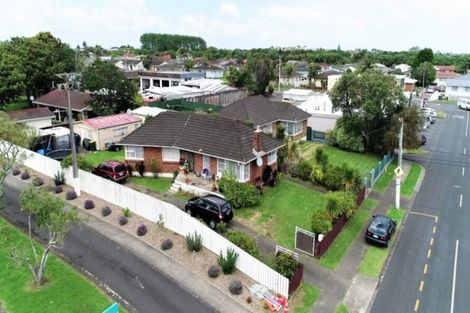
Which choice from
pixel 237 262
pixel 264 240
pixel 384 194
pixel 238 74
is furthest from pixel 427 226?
pixel 238 74

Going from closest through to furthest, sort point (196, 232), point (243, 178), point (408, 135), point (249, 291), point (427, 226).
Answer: point (249, 291)
point (196, 232)
point (427, 226)
point (243, 178)
point (408, 135)

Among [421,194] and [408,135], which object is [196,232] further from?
Answer: [408,135]

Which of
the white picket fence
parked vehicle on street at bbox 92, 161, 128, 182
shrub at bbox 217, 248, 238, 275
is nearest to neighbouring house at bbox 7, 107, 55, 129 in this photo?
the white picket fence

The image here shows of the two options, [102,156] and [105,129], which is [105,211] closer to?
[102,156]

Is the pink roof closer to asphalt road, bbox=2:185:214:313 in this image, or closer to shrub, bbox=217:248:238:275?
asphalt road, bbox=2:185:214:313

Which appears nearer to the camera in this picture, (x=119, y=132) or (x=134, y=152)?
(x=134, y=152)

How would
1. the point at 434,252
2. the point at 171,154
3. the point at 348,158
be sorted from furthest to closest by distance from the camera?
the point at 348,158 < the point at 171,154 < the point at 434,252

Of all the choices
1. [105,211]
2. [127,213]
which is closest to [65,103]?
[105,211]
